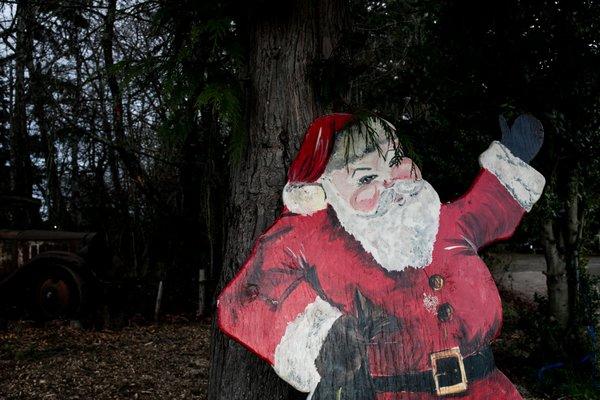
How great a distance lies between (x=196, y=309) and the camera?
8.17 metres

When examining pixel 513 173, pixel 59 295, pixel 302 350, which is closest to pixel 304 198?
pixel 302 350

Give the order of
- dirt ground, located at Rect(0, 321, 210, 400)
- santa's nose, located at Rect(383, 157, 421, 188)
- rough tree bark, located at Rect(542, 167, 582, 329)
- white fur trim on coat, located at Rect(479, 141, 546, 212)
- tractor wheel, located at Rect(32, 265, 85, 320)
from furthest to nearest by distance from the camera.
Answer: tractor wheel, located at Rect(32, 265, 85, 320) < rough tree bark, located at Rect(542, 167, 582, 329) < dirt ground, located at Rect(0, 321, 210, 400) < white fur trim on coat, located at Rect(479, 141, 546, 212) < santa's nose, located at Rect(383, 157, 421, 188)

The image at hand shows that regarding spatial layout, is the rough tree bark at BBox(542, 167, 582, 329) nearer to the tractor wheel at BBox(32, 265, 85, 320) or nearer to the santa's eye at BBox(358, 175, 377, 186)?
the santa's eye at BBox(358, 175, 377, 186)

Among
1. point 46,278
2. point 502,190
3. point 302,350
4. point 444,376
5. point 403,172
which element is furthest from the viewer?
point 46,278

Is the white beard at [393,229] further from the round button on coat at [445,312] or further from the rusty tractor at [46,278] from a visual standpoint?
the rusty tractor at [46,278]

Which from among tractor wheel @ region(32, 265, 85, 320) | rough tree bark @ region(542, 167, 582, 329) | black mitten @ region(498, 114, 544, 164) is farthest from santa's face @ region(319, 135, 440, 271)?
tractor wheel @ region(32, 265, 85, 320)

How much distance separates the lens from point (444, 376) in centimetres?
178

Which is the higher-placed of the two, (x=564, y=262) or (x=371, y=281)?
(x=371, y=281)

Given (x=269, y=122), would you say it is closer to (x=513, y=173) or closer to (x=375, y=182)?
(x=375, y=182)

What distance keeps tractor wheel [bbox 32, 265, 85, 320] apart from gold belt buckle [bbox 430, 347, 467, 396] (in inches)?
239

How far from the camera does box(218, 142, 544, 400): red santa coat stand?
1.68 m

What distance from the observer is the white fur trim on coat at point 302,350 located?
166cm

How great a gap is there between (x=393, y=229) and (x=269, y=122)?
26.5 inches

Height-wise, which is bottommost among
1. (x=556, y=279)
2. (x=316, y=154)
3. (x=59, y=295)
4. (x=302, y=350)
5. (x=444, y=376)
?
(x=59, y=295)
